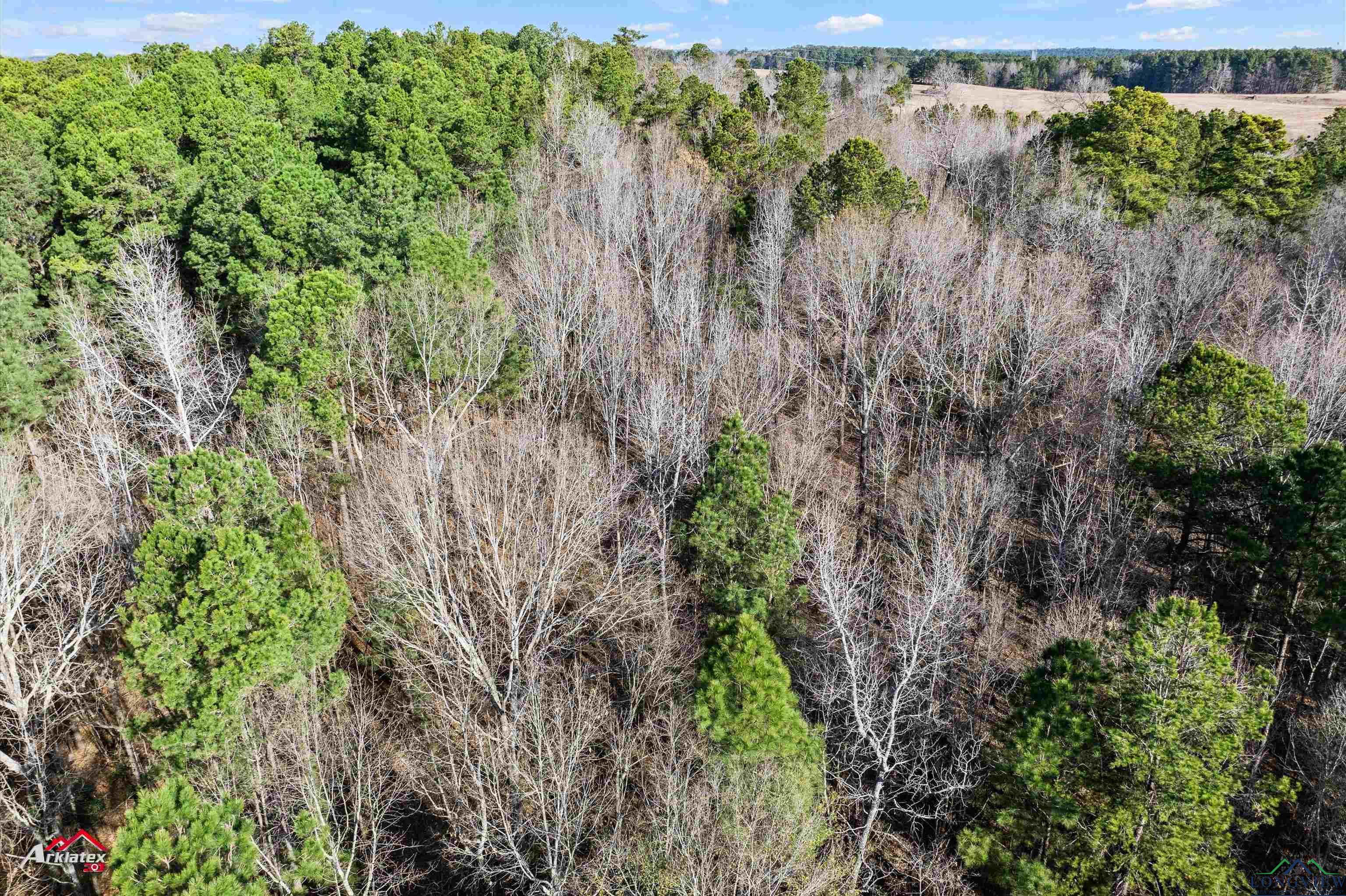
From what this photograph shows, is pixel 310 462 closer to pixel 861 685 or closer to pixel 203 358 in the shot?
pixel 203 358

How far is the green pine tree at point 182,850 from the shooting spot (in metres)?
9.23

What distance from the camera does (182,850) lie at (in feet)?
31.3

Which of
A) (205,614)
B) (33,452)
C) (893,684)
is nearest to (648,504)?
(893,684)

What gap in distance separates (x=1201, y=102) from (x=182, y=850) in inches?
4369

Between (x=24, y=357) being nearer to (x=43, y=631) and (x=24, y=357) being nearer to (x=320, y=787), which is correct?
(x=43, y=631)

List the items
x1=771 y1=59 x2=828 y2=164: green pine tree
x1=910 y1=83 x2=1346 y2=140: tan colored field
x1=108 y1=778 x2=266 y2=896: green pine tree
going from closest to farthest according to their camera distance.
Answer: x1=108 y1=778 x2=266 y2=896: green pine tree
x1=771 y1=59 x2=828 y2=164: green pine tree
x1=910 y1=83 x2=1346 y2=140: tan colored field

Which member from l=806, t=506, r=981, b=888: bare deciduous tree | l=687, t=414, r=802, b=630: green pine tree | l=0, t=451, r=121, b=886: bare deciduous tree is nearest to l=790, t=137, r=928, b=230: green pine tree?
l=806, t=506, r=981, b=888: bare deciduous tree

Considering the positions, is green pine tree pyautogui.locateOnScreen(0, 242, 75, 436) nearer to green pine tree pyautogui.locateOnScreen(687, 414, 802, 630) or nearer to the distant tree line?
green pine tree pyautogui.locateOnScreen(687, 414, 802, 630)

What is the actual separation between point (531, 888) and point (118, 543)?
13320 millimetres

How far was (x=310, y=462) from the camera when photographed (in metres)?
22.5

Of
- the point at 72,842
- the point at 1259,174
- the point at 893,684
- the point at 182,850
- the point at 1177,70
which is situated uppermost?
the point at 1177,70

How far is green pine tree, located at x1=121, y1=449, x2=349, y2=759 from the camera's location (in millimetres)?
12891

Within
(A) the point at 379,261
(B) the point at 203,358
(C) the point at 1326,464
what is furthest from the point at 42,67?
(C) the point at 1326,464

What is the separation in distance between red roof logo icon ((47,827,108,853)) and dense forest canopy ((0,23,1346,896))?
81 mm
